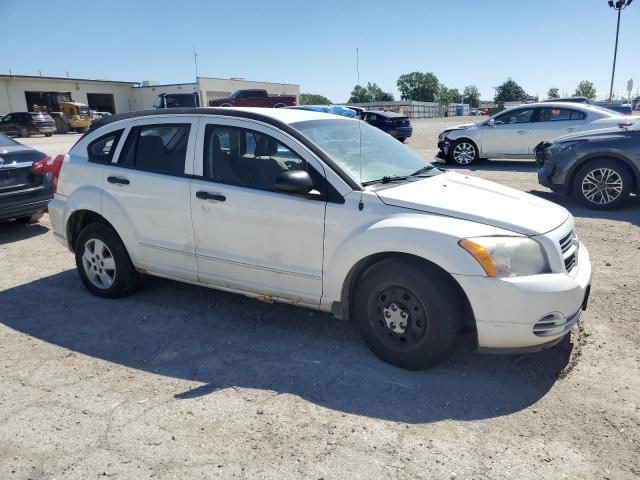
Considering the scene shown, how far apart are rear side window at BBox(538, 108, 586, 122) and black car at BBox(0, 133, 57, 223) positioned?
34.9 feet

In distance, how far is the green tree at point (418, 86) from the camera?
454ft

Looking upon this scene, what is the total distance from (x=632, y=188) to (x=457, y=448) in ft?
21.4

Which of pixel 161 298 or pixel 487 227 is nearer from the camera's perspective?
pixel 487 227

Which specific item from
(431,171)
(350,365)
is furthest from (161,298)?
(431,171)

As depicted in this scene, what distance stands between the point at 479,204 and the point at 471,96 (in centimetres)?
15749

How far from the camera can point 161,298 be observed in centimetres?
487

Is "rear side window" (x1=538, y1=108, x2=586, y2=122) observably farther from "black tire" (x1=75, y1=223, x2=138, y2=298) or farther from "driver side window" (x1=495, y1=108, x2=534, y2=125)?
"black tire" (x1=75, y1=223, x2=138, y2=298)

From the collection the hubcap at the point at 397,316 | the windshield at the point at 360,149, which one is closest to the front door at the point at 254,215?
the windshield at the point at 360,149

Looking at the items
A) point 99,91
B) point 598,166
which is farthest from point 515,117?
point 99,91

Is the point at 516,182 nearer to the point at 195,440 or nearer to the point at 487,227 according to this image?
the point at 487,227

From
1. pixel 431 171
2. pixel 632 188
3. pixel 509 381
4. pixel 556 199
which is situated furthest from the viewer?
pixel 556 199

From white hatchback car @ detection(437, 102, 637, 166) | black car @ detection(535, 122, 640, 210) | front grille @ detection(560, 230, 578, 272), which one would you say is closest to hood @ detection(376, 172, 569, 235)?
front grille @ detection(560, 230, 578, 272)

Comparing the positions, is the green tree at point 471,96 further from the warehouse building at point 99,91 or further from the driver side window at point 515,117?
the driver side window at point 515,117

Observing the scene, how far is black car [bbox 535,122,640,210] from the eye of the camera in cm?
748
